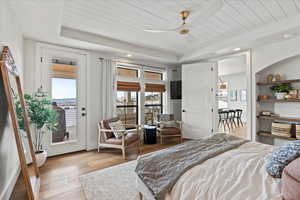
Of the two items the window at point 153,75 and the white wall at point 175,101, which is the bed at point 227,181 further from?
the white wall at point 175,101

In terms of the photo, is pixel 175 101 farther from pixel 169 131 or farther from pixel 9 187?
pixel 9 187

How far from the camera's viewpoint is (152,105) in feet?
17.4

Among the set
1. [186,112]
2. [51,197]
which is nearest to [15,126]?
[51,197]

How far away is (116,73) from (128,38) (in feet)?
3.47

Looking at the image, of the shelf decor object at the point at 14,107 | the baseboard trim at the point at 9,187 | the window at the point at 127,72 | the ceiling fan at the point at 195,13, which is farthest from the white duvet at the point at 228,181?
the window at the point at 127,72

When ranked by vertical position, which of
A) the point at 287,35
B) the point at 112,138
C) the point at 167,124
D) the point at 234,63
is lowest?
the point at 112,138

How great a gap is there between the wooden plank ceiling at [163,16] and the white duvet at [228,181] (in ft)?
6.95

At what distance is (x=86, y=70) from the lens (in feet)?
12.6

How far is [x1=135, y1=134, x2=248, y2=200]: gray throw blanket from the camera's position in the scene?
1.33 meters

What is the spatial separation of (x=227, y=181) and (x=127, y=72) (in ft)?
13.1

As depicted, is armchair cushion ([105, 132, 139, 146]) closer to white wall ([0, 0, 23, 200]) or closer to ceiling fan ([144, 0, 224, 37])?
white wall ([0, 0, 23, 200])

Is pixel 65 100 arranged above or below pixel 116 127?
above

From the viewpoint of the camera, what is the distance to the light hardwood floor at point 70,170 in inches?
82.2

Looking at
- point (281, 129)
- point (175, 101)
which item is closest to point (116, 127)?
point (175, 101)
